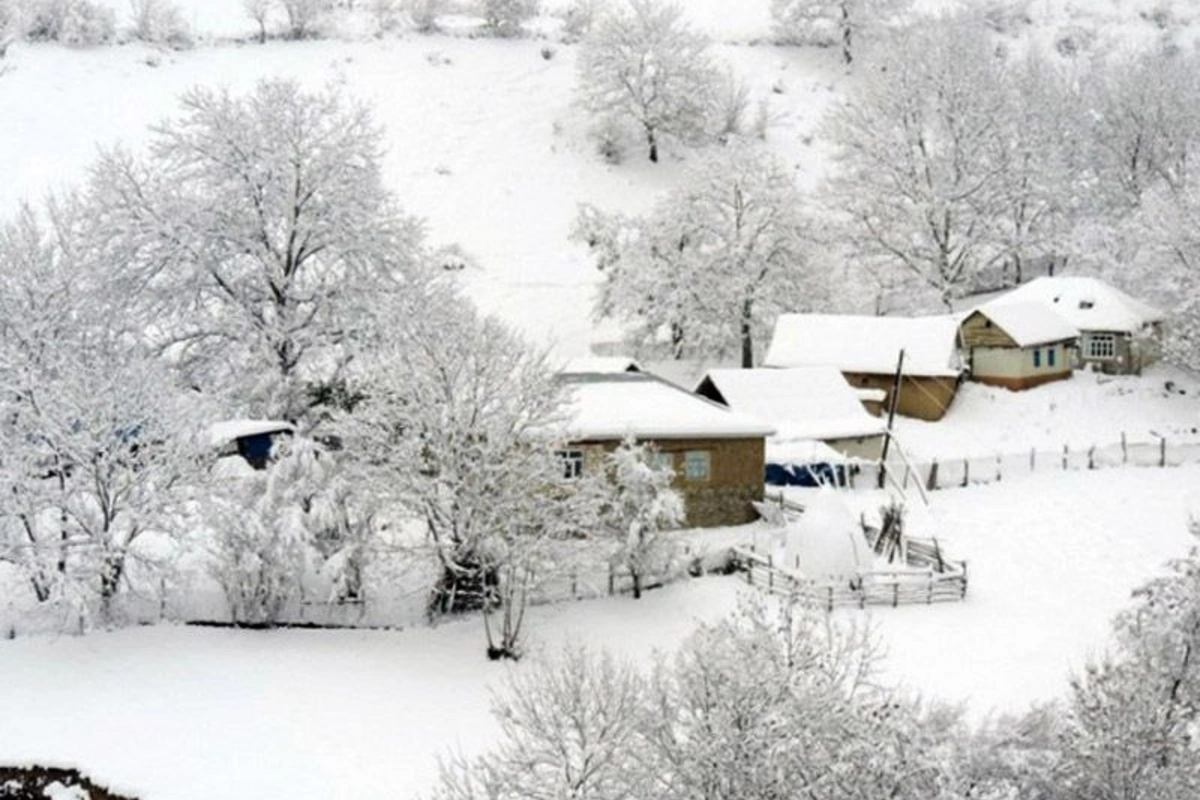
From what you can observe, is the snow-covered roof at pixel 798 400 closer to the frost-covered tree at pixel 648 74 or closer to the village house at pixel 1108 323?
the village house at pixel 1108 323

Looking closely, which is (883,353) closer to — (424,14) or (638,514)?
(638,514)

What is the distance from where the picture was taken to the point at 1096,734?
18.5 meters

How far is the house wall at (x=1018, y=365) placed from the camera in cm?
5262

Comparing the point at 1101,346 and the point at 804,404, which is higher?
the point at 1101,346

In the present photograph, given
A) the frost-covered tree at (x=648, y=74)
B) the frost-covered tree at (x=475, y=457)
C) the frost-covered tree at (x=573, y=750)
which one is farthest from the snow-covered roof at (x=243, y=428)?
the frost-covered tree at (x=648, y=74)

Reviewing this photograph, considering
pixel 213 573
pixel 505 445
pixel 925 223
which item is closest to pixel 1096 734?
pixel 505 445

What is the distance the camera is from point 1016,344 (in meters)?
52.1

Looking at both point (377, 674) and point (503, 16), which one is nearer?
point (377, 674)

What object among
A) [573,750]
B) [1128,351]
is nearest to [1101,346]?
[1128,351]

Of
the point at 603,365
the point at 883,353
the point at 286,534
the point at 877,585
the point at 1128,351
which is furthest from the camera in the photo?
the point at 1128,351

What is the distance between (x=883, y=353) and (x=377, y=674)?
29408 millimetres

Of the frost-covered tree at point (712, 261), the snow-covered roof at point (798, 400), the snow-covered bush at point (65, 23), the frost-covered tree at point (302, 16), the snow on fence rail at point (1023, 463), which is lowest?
the snow on fence rail at point (1023, 463)

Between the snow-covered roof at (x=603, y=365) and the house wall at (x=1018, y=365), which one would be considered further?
the house wall at (x=1018, y=365)

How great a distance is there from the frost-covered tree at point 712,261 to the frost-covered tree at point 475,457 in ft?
70.7
